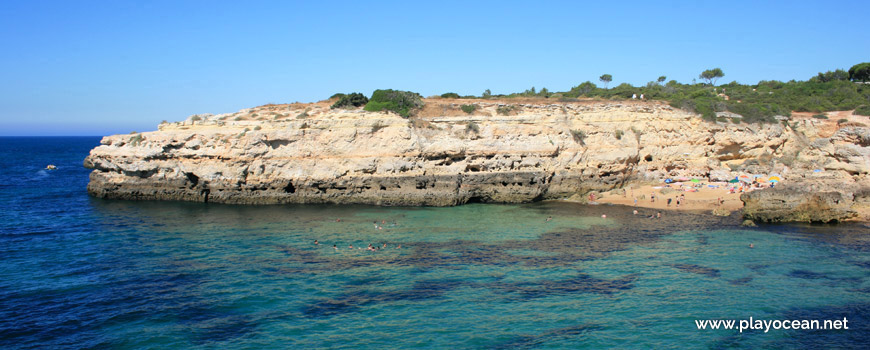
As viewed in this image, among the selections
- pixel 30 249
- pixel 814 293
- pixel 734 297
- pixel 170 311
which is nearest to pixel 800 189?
pixel 814 293

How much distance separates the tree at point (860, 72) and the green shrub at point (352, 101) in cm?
5846

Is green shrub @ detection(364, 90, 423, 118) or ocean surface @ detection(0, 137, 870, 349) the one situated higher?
green shrub @ detection(364, 90, 423, 118)

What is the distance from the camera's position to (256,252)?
20.9m

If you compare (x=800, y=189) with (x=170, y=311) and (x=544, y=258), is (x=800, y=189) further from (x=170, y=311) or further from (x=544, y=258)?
(x=170, y=311)

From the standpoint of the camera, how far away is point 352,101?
38281mm

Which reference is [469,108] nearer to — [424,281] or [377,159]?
[377,159]

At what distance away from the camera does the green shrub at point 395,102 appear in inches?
1387

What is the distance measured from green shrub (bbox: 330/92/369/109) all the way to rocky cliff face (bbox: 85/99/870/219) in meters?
3.01

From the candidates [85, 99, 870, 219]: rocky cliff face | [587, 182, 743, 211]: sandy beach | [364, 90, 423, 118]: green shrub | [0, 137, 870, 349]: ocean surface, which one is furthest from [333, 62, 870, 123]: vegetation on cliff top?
[0, 137, 870, 349]: ocean surface

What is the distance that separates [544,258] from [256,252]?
471 inches

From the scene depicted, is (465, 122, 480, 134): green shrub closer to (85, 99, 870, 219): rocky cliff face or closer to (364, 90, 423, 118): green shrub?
(85, 99, 870, 219): rocky cliff face

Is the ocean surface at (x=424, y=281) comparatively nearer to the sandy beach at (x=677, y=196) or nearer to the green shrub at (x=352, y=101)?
the sandy beach at (x=677, y=196)

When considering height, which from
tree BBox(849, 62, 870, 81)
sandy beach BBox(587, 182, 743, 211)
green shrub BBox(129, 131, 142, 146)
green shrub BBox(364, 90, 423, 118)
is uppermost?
tree BBox(849, 62, 870, 81)

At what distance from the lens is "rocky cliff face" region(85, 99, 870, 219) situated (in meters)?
31.6
